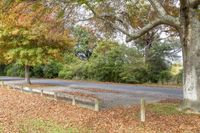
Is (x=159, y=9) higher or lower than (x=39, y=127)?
higher

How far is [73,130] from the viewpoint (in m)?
11.4

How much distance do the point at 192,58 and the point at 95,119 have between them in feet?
16.1

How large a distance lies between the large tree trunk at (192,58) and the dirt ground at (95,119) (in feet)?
2.90

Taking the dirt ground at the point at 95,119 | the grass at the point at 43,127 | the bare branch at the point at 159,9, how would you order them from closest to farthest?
1. the grass at the point at 43,127
2. the dirt ground at the point at 95,119
3. the bare branch at the point at 159,9

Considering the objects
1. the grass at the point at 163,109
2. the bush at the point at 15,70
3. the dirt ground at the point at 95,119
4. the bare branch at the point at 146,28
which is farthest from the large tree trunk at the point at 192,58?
the bush at the point at 15,70

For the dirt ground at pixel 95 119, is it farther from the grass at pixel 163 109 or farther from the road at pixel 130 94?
the road at pixel 130 94

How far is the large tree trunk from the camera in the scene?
1460 cm

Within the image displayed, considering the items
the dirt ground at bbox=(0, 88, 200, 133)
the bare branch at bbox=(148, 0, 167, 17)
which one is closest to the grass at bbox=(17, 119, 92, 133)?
the dirt ground at bbox=(0, 88, 200, 133)

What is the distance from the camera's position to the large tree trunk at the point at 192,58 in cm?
1460

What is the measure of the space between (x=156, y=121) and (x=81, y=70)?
34.1 m

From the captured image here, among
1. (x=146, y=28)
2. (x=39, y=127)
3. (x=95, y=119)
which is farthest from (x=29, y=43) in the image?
(x=39, y=127)

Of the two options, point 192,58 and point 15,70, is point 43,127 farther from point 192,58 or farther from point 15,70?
point 15,70

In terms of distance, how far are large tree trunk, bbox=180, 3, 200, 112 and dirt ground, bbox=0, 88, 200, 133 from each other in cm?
88

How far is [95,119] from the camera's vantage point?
13359 millimetres
